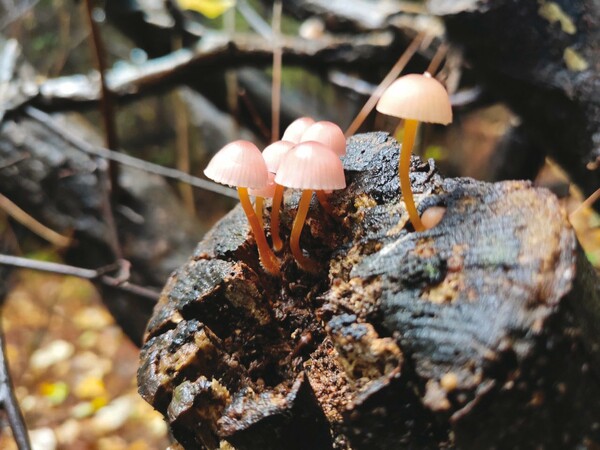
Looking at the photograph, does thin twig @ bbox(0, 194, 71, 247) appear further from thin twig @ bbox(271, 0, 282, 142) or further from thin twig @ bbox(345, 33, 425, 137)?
thin twig @ bbox(345, 33, 425, 137)

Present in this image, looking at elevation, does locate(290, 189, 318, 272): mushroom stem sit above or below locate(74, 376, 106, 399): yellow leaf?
below

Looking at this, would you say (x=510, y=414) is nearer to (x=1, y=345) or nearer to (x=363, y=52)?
(x=1, y=345)

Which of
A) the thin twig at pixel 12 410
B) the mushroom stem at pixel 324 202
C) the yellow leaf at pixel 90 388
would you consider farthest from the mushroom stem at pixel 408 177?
the yellow leaf at pixel 90 388

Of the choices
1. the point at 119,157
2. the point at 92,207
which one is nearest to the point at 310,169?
the point at 119,157

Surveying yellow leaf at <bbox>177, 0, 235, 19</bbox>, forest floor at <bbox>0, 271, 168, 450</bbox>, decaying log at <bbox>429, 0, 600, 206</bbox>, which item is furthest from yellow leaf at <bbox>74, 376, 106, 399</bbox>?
decaying log at <bbox>429, 0, 600, 206</bbox>

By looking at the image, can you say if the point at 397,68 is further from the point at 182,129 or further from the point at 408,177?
the point at 408,177

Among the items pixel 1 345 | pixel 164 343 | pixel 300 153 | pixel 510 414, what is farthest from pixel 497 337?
pixel 1 345

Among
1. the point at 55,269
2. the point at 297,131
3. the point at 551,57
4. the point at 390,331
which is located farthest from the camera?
the point at 55,269
